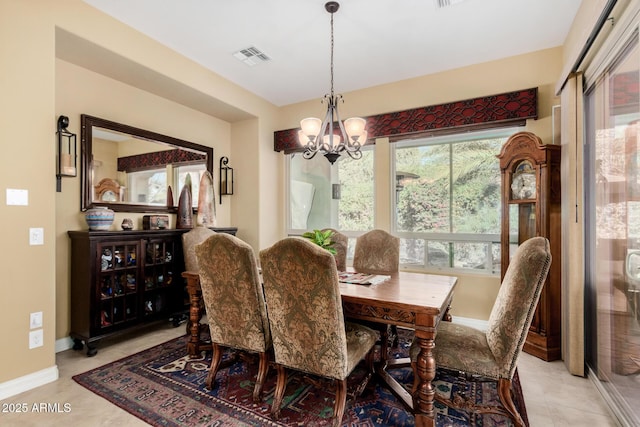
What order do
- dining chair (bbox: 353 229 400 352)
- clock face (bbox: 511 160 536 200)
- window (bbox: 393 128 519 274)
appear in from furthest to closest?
window (bbox: 393 128 519 274) < dining chair (bbox: 353 229 400 352) < clock face (bbox: 511 160 536 200)

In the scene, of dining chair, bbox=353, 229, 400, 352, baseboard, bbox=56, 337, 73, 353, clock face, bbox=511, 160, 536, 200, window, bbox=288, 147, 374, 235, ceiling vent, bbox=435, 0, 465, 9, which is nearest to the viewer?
ceiling vent, bbox=435, 0, 465, 9

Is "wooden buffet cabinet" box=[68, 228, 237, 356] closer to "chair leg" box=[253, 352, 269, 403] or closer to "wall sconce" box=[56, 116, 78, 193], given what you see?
"wall sconce" box=[56, 116, 78, 193]

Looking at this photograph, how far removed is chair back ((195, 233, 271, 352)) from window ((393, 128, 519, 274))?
7.67ft

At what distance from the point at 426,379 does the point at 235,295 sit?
1.21 meters

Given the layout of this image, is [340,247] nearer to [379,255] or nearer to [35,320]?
[379,255]

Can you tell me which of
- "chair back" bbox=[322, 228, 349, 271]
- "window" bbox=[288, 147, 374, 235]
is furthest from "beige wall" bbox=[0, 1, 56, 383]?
"window" bbox=[288, 147, 374, 235]


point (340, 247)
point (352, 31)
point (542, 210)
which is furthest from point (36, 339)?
point (542, 210)

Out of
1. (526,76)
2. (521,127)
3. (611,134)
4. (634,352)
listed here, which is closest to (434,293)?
(634,352)

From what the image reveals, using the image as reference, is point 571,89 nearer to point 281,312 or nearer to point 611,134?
point 611,134

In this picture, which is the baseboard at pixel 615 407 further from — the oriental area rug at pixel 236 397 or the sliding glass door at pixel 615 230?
the oriental area rug at pixel 236 397

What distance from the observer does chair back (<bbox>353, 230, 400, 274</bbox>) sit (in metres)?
2.98

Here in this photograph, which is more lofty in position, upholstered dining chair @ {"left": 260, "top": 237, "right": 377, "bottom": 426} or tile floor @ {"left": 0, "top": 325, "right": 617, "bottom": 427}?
upholstered dining chair @ {"left": 260, "top": 237, "right": 377, "bottom": 426}

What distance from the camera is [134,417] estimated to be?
185cm

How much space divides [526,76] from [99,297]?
183 inches
